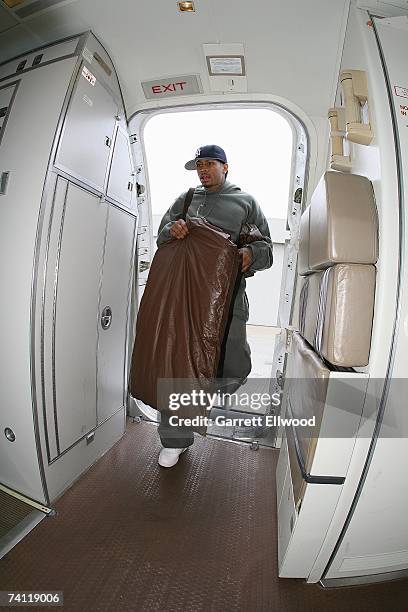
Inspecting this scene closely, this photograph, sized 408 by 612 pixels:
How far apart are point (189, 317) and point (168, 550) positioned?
4.08 ft

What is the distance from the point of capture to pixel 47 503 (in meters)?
1.78

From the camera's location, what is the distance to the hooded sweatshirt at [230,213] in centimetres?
220

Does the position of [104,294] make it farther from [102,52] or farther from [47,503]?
[102,52]

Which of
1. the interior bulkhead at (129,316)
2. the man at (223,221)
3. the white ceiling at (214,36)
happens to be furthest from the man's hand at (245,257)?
the white ceiling at (214,36)

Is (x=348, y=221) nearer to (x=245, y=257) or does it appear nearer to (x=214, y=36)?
(x=245, y=257)

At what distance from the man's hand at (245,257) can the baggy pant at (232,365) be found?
0.42 meters

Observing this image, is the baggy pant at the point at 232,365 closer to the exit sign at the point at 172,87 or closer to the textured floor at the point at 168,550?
the textured floor at the point at 168,550

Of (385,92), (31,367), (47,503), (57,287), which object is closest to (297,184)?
(385,92)

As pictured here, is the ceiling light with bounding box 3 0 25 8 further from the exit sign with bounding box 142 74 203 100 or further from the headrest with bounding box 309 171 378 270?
the headrest with bounding box 309 171 378 270

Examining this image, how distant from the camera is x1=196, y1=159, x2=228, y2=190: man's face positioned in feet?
7.27

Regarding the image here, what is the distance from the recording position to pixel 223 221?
2221 millimetres

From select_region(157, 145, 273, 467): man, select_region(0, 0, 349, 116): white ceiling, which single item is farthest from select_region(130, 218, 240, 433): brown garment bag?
select_region(0, 0, 349, 116): white ceiling

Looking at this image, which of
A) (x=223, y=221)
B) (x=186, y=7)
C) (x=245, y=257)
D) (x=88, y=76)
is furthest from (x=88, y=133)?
(x=245, y=257)

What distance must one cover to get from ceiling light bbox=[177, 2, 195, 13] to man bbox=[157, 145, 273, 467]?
71 centimetres
